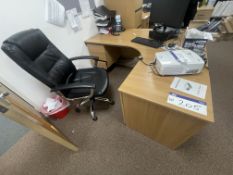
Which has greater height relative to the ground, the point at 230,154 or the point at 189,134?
the point at 189,134

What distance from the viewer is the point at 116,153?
1396 mm

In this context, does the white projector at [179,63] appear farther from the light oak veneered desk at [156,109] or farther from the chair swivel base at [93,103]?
the chair swivel base at [93,103]

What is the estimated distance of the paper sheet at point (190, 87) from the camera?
992 millimetres

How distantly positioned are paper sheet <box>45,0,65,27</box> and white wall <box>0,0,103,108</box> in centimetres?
5

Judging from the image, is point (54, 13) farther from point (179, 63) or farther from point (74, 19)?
point (179, 63)

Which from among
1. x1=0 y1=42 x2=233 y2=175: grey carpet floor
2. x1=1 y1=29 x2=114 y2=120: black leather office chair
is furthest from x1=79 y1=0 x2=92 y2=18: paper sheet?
x1=0 y1=42 x2=233 y2=175: grey carpet floor

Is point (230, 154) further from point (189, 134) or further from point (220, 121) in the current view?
point (189, 134)

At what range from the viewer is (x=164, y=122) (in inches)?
44.1

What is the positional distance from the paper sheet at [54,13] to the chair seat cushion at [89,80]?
24.9 inches

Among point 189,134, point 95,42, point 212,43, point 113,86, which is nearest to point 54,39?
point 95,42

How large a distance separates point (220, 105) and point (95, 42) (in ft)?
6.43

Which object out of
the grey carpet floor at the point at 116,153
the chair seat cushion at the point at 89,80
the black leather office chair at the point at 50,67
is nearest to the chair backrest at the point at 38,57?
the black leather office chair at the point at 50,67

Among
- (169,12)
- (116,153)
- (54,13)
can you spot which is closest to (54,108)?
(116,153)

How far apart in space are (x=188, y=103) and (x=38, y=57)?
137 centimetres
